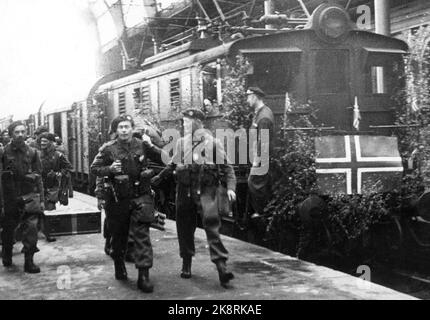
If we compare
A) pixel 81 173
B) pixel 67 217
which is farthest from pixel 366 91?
pixel 81 173

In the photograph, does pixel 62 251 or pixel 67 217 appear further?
pixel 67 217

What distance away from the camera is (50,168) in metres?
9.03

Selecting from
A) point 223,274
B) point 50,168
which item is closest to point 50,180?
point 50,168

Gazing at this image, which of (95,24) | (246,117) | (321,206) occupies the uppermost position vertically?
(95,24)

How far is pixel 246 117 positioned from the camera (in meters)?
8.11

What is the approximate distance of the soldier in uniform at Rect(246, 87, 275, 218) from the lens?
7348mm

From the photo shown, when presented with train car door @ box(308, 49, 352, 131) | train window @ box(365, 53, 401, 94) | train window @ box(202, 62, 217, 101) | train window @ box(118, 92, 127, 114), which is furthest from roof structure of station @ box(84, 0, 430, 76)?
train car door @ box(308, 49, 352, 131)

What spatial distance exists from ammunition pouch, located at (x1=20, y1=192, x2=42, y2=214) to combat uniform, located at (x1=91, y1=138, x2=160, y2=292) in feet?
3.66

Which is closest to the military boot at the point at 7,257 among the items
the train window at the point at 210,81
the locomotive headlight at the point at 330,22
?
the train window at the point at 210,81

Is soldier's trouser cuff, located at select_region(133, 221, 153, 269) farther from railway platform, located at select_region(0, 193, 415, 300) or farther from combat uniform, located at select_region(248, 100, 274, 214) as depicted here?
combat uniform, located at select_region(248, 100, 274, 214)

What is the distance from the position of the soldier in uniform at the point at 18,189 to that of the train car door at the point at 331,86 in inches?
159
